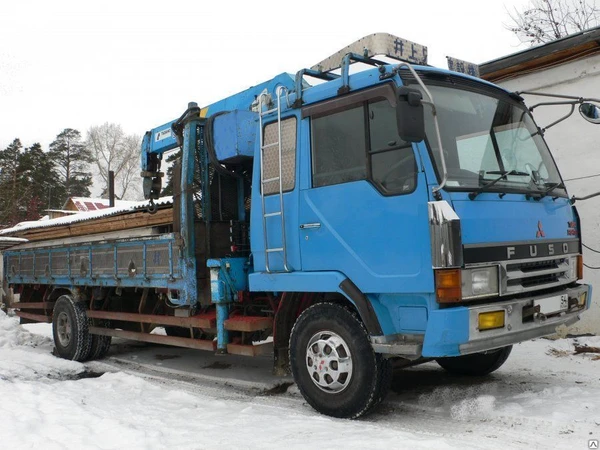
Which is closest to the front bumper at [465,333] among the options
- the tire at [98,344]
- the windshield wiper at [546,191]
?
the windshield wiper at [546,191]

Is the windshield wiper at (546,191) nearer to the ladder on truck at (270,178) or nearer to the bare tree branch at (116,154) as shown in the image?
the ladder on truck at (270,178)

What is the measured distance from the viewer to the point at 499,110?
4699 millimetres

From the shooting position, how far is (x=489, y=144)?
4.39 m

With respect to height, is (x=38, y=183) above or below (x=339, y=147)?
above

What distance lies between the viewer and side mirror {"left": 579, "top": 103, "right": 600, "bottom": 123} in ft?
16.4

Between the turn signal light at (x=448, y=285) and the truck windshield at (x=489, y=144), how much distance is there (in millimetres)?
608

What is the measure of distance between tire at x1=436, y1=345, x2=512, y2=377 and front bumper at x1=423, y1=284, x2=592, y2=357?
1359mm

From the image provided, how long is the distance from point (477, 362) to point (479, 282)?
6.79 ft

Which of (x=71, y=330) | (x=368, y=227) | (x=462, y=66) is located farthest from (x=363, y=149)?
(x=71, y=330)

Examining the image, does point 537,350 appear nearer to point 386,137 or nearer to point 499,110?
point 499,110

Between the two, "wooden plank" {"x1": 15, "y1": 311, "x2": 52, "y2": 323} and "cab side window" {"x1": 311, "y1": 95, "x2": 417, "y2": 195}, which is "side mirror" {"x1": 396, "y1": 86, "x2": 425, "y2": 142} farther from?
"wooden plank" {"x1": 15, "y1": 311, "x2": 52, "y2": 323}

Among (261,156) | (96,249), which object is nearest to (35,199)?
(96,249)

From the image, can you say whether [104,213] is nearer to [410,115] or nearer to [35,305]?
[35,305]

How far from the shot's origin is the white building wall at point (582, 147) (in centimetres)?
743
